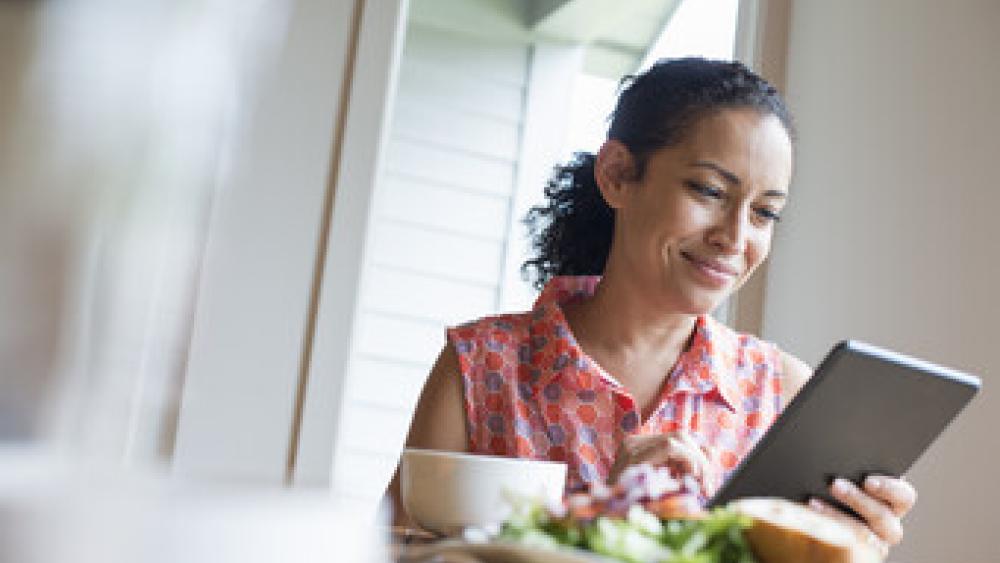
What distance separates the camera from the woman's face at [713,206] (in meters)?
1.38

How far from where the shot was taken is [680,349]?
4.96 feet

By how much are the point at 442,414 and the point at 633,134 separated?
0.47 m

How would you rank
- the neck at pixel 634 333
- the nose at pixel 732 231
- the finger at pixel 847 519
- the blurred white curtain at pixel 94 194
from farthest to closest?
the neck at pixel 634 333 → the nose at pixel 732 231 → the finger at pixel 847 519 → the blurred white curtain at pixel 94 194

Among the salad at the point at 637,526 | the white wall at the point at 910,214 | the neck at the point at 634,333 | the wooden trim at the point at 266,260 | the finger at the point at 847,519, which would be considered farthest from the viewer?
the wooden trim at the point at 266,260

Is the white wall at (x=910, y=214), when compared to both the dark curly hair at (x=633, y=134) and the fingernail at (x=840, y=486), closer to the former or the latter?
the dark curly hair at (x=633, y=134)

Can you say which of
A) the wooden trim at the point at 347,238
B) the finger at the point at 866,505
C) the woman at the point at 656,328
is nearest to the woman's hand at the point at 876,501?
the finger at the point at 866,505

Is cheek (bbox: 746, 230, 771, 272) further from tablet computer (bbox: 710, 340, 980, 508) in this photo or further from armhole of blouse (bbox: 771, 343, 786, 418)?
tablet computer (bbox: 710, 340, 980, 508)

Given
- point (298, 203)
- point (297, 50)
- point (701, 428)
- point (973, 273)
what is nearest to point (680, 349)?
point (701, 428)

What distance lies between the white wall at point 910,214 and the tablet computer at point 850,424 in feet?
3.12

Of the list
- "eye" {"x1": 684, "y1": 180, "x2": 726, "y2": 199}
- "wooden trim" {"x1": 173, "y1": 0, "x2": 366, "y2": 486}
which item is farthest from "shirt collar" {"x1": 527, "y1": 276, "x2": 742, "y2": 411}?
"wooden trim" {"x1": 173, "y1": 0, "x2": 366, "y2": 486}

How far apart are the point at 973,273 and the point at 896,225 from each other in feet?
0.61

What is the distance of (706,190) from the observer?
54.5 inches

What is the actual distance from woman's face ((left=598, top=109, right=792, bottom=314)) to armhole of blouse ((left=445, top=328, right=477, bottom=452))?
0.26 metres

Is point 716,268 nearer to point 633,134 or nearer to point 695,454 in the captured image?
point 633,134
